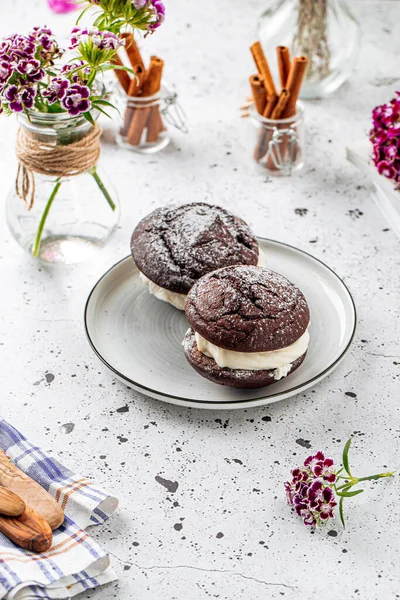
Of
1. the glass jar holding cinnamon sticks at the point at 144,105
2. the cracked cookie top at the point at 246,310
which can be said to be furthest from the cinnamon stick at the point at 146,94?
the cracked cookie top at the point at 246,310

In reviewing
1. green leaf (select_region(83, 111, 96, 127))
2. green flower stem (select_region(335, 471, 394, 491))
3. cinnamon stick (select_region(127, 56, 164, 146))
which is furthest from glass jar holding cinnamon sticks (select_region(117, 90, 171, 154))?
green flower stem (select_region(335, 471, 394, 491))

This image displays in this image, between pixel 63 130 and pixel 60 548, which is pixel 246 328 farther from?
pixel 63 130

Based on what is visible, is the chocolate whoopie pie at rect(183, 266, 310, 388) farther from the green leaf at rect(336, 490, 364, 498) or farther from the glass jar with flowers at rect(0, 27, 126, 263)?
the glass jar with flowers at rect(0, 27, 126, 263)

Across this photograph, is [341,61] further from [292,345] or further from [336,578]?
[336,578]

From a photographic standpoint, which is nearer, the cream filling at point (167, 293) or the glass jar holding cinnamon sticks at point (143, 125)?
the cream filling at point (167, 293)

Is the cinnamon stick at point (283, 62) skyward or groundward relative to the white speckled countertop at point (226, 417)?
skyward

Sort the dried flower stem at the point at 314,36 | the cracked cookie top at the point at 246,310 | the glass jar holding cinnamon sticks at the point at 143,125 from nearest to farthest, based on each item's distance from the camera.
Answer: the cracked cookie top at the point at 246,310
the glass jar holding cinnamon sticks at the point at 143,125
the dried flower stem at the point at 314,36

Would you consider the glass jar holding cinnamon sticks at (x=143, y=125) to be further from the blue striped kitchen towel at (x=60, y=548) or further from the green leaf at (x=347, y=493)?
the green leaf at (x=347, y=493)
